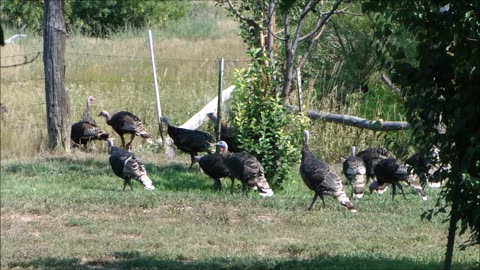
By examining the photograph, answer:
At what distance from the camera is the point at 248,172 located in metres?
Result: 13.1

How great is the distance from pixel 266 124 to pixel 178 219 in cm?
298

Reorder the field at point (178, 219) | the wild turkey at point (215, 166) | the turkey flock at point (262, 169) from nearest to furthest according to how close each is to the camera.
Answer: the field at point (178, 219) → the turkey flock at point (262, 169) → the wild turkey at point (215, 166)

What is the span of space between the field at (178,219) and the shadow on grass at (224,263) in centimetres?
1

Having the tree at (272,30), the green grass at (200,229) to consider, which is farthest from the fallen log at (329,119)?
the green grass at (200,229)

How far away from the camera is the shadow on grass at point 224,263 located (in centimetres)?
875

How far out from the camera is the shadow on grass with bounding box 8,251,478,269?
8750 mm

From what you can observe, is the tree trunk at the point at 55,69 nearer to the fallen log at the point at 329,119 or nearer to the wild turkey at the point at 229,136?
the fallen log at the point at 329,119

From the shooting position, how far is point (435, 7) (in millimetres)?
7039

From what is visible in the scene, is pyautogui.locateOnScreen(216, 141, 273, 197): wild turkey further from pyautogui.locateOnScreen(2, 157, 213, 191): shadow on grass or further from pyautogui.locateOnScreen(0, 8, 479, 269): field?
pyautogui.locateOnScreen(2, 157, 213, 191): shadow on grass

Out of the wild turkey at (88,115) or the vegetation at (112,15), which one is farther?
the vegetation at (112,15)

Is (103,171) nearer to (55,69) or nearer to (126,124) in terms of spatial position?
(126,124)

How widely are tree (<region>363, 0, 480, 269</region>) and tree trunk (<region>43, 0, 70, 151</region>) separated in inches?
417

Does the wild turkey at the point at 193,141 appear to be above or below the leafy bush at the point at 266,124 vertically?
below

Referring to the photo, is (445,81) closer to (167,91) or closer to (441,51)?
(441,51)
